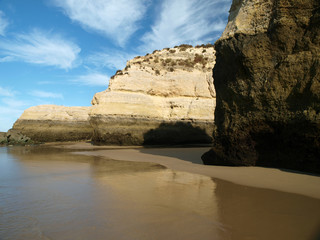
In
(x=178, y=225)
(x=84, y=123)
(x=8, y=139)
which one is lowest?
(x=178, y=225)

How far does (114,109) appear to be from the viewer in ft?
47.3

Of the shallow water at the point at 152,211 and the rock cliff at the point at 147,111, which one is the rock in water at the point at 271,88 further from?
the rock cliff at the point at 147,111

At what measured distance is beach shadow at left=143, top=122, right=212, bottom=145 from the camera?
14344 millimetres

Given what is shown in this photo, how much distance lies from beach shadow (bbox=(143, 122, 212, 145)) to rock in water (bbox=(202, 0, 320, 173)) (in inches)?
318

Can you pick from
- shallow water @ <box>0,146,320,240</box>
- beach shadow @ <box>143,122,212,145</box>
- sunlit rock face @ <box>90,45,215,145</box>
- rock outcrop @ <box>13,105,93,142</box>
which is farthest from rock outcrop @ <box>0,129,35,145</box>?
shallow water @ <box>0,146,320,240</box>

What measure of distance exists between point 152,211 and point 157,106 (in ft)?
43.1

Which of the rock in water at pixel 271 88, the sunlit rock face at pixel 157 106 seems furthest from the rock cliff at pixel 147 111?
the rock in water at pixel 271 88

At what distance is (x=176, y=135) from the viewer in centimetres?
1484

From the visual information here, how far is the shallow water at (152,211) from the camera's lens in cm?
209

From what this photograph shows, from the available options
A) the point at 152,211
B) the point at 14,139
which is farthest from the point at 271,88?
the point at 14,139

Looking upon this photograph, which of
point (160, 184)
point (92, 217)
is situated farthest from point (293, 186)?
point (92, 217)

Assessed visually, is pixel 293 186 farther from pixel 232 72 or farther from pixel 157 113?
pixel 157 113

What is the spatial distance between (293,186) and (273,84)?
2564 millimetres

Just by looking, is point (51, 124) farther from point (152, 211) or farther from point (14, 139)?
point (152, 211)
